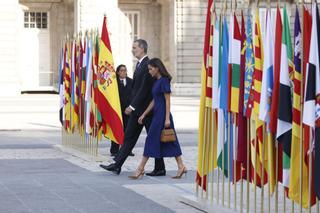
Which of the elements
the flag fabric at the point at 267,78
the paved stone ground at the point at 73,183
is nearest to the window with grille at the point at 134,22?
the paved stone ground at the point at 73,183

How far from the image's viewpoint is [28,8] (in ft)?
159

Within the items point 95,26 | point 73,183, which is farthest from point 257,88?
point 95,26

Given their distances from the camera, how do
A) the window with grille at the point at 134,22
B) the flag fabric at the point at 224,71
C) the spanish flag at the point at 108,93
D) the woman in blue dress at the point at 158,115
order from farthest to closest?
the window with grille at the point at 134,22 → the spanish flag at the point at 108,93 → the woman in blue dress at the point at 158,115 → the flag fabric at the point at 224,71

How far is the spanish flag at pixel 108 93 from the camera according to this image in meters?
15.3

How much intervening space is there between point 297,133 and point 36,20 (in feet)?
137

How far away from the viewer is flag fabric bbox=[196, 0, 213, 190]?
33.1 feet

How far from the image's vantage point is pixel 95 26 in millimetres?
45594

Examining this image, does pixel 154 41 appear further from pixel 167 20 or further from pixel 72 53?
pixel 72 53

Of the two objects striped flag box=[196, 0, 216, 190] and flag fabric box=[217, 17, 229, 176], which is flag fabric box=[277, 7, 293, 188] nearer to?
flag fabric box=[217, 17, 229, 176]

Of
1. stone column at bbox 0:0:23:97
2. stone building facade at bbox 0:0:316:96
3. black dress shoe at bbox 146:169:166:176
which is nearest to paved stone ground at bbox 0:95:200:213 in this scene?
black dress shoe at bbox 146:169:166:176

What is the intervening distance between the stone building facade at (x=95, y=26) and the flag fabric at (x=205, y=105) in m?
34.7

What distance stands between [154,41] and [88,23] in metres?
5.03

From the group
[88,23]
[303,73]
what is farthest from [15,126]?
[88,23]

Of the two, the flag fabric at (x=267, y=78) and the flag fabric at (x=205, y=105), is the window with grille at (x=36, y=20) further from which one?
the flag fabric at (x=267, y=78)
